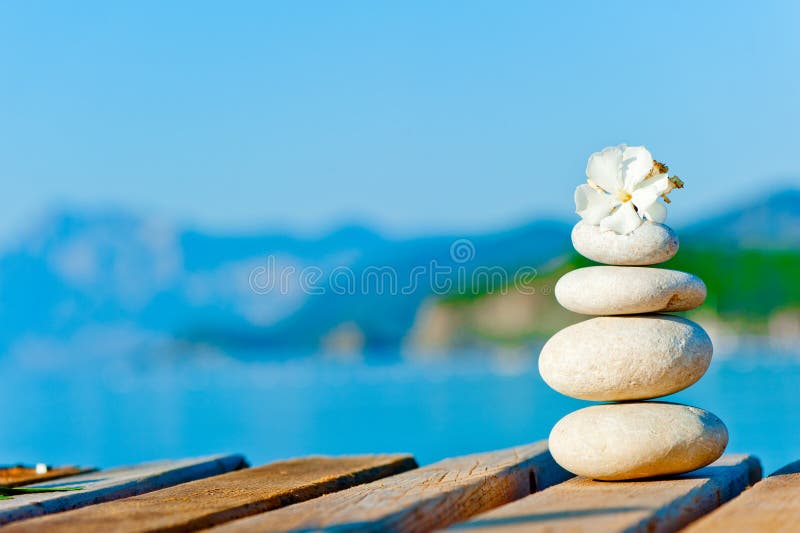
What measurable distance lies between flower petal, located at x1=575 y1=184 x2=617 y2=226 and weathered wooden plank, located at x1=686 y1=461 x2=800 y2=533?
1.48 meters

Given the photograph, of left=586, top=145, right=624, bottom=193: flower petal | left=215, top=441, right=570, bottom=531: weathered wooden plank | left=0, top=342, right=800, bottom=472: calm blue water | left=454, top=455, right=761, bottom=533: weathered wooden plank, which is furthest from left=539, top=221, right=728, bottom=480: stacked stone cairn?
left=0, top=342, right=800, bottom=472: calm blue water

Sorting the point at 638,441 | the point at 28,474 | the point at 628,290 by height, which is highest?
the point at 628,290

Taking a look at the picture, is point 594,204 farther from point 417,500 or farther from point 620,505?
point 417,500

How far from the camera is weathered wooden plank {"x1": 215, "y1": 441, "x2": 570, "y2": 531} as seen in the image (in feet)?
11.4

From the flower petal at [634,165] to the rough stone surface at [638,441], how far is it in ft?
3.60

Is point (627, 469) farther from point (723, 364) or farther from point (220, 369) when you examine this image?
point (220, 369)

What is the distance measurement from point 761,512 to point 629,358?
4.03 ft

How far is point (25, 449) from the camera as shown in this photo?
128 feet

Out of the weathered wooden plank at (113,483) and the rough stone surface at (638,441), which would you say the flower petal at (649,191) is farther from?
the weathered wooden plank at (113,483)

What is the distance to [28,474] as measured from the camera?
6227 millimetres

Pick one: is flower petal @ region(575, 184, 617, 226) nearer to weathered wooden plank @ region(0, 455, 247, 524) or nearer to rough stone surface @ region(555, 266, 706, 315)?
rough stone surface @ region(555, 266, 706, 315)

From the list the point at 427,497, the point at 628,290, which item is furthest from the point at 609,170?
the point at 427,497

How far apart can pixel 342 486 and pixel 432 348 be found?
496 ft

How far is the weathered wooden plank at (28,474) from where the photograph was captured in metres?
5.79
